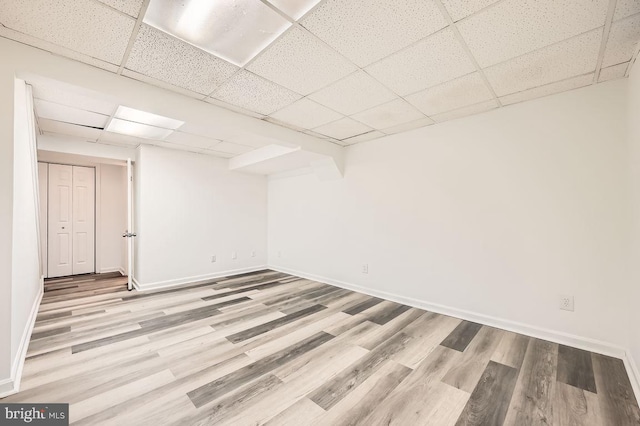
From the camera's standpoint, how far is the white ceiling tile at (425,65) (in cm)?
176

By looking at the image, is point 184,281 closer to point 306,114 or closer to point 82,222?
point 82,222

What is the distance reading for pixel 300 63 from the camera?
1978mm

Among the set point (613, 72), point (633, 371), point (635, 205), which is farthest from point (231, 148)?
point (633, 371)

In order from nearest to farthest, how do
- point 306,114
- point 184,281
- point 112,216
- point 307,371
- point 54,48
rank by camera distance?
1. point 54,48
2. point 307,371
3. point 306,114
4. point 184,281
5. point 112,216

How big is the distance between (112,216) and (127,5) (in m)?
5.61

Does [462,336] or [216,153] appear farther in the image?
[216,153]

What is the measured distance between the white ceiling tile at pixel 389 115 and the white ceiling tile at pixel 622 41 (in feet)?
4.66

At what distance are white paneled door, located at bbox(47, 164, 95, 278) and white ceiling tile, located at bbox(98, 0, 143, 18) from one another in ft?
17.9

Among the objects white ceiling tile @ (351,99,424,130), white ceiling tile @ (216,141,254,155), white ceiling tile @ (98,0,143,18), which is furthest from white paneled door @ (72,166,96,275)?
white ceiling tile @ (351,99,424,130)

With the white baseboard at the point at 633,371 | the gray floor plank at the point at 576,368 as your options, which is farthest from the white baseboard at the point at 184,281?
the white baseboard at the point at 633,371

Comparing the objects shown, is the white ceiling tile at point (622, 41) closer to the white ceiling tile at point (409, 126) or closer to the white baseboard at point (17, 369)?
the white ceiling tile at point (409, 126)

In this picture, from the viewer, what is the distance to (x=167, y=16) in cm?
154

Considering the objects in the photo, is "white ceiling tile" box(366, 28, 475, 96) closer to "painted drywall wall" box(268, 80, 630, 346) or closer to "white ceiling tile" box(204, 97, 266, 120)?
"painted drywall wall" box(268, 80, 630, 346)

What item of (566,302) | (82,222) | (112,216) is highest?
(112,216)
